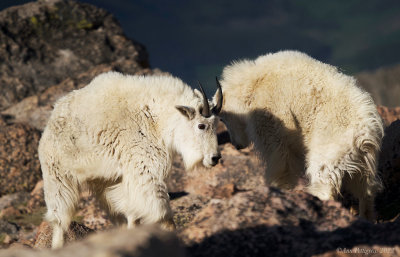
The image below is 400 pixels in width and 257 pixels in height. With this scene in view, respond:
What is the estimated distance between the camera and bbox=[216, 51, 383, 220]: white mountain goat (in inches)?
240

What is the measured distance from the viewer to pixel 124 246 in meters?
2.36

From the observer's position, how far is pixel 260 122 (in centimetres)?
685

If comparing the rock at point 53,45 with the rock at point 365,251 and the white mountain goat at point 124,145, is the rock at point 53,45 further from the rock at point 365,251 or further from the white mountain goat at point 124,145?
the rock at point 365,251

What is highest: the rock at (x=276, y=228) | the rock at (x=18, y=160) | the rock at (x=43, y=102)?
the rock at (x=43, y=102)

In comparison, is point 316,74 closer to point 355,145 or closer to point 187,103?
point 355,145

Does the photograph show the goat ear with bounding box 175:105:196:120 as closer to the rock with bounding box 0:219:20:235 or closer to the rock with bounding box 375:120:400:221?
the rock with bounding box 375:120:400:221

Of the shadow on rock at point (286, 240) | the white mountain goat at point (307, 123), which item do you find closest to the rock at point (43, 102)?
the white mountain goat at point (307, 123)

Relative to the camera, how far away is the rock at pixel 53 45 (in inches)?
552

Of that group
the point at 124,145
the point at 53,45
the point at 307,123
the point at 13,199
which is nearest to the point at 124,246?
the point at 124,145

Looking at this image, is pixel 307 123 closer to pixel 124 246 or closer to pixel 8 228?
pixel 124 246

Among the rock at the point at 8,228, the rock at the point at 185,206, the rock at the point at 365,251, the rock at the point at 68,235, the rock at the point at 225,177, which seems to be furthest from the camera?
the rock at the point at 225,177

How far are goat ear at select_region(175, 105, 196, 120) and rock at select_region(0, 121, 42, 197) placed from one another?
6943 millimetres

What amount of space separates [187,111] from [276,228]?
2.80 m

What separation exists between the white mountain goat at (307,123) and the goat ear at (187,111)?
1.33m
